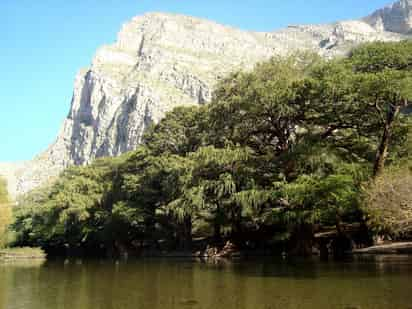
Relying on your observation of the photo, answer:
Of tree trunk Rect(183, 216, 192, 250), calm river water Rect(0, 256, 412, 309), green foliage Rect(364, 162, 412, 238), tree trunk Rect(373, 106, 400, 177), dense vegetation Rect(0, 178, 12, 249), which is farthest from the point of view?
tree trunk Rect(183, 216, 192, 250)

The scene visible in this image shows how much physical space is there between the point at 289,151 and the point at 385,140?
647cm

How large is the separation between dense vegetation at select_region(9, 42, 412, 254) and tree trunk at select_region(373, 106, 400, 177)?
0.21ft

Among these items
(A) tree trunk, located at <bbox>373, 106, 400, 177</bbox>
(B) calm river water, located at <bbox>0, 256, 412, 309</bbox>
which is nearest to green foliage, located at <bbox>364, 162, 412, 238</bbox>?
(B) calm river water, located at <bbox>0, 256, 412, 309</bbox>

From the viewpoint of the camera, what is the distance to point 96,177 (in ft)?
230

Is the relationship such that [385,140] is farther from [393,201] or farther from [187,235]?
[187,235]

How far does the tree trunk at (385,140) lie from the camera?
29562mm

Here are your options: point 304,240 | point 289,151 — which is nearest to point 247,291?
point 289,151

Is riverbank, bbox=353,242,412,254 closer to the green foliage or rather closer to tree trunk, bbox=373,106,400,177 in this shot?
tree trunk, bbox=373,106,400,177

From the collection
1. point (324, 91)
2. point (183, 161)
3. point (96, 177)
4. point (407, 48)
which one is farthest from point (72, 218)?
point (407, 48)

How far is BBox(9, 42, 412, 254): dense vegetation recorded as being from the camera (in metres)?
A: 28.7

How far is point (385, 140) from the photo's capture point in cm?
3059

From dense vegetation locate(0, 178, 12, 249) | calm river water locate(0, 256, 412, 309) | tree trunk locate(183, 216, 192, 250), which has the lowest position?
calm river water locate(0, 256, 412, 309)

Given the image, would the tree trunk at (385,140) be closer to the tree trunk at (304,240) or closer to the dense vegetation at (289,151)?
the dense vegetation at (289,151)

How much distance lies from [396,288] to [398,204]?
3.85 m
